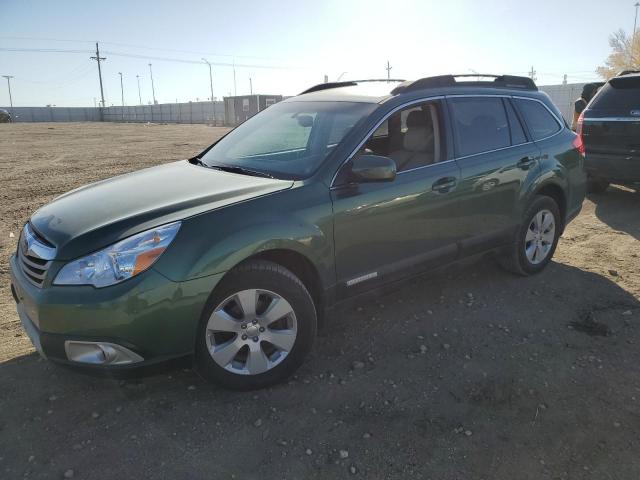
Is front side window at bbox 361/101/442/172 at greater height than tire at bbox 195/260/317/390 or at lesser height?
greater

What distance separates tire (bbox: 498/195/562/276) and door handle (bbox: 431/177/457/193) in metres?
1.12

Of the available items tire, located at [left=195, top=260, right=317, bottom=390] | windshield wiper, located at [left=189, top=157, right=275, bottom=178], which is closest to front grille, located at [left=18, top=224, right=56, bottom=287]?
tire, located at [left=195, top=260, right=317, bottom=390]

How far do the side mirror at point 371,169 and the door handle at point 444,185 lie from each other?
24.2 inches

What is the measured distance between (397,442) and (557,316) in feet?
7.11

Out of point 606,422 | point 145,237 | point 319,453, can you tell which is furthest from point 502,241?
point 145,237

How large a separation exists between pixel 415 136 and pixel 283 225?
5.18 feet

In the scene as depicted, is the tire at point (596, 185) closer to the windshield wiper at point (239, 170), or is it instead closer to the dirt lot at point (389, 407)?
the dirt lot at point (389, 407)

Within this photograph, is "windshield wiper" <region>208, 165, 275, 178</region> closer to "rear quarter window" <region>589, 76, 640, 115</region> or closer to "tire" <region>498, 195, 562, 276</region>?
"tire" <region>498, 195, 562, 276</region>

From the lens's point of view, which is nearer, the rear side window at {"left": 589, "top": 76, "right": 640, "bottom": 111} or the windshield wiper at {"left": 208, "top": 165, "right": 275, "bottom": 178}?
the windshield wiper at {"left": 208, "top": 165, "right": 275, "bottom": 178}

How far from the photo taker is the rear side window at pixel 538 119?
4.66m

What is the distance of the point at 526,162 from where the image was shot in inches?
175

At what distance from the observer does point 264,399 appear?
299cm

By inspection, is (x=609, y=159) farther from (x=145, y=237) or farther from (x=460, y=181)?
(x=145, y=237)

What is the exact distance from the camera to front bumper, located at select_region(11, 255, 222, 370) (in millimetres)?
2510
